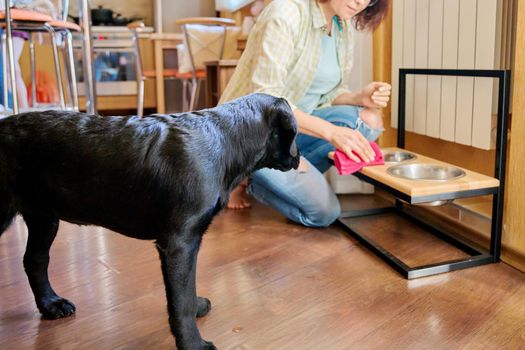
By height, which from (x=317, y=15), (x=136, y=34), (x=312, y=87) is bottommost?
(x=312, y=87)

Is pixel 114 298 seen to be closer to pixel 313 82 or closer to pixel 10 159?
pixel 10 159

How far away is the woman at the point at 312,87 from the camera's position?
1.75 m

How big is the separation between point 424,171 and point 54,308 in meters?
1.18

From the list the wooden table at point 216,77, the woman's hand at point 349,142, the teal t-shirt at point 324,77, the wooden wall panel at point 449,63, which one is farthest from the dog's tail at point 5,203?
the wooden table at point 216,77

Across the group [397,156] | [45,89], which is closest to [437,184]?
[397,156]

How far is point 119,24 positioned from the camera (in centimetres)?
587

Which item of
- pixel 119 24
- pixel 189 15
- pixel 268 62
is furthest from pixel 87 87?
pixel 189 15

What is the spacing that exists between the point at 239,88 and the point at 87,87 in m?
1.47

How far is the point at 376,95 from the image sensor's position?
1916 millimetres

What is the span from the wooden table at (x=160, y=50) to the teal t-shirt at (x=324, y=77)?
10.7 feet

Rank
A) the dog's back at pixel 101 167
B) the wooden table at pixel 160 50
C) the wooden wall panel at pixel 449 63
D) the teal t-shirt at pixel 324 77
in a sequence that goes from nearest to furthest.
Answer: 1. the dog's back at pixel 101 167
2. the wooden wall panel at pixel 449 63
3. the teal t-shirt at pixel 324 77
4. the wooden table at pixel 160 50

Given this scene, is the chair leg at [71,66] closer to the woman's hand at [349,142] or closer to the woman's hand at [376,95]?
the woman's hand at [376,95]

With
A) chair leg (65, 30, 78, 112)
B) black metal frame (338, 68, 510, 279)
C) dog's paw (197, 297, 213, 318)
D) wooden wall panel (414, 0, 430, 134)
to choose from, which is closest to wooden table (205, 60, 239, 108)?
chair leg (65, 30, 78, 112)

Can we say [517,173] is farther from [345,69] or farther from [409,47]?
[345,69]
